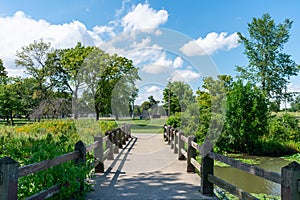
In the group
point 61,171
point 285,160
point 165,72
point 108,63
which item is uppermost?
point 108,63

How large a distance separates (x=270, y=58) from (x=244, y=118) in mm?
13791

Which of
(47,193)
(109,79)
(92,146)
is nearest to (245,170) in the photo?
(47,193)

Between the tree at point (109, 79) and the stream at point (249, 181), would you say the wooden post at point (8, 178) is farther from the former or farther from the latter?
the tree at point (109, 79)

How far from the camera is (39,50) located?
117ft

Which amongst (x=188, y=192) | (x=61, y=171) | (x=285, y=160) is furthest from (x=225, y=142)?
(x=61, y=171)

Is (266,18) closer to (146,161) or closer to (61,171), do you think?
(146,161)

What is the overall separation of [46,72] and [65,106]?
5.59 m

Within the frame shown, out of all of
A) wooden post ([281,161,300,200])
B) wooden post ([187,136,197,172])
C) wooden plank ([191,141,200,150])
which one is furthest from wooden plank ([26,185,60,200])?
wooden post ([187,136,197,172])

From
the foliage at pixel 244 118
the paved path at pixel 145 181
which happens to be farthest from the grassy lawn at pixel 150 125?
the paved path at pixel 145 181

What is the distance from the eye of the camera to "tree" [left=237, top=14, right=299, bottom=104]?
24.7m

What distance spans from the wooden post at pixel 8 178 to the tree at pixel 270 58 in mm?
24309

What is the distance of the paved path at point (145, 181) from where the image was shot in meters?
5.04

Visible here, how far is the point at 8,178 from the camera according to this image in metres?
2.88

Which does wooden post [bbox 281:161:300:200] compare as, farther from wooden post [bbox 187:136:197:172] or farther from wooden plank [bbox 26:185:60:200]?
wooden post [bbox 187:136:197:172]
